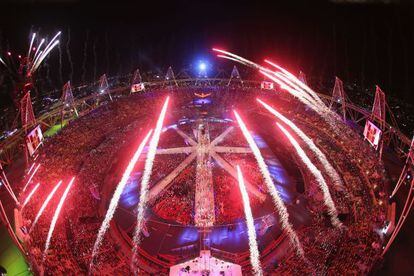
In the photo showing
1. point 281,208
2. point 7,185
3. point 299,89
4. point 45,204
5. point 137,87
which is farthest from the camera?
point 137,87

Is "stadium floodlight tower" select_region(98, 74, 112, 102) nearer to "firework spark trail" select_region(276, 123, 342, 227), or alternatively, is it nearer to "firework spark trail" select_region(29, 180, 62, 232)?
"firework spark trail" select_region(29, 180, 62, 232)

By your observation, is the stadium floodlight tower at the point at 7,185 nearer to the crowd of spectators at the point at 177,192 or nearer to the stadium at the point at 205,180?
the stadium at the point at 205,180

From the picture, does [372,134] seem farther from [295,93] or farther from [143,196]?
[143,196]

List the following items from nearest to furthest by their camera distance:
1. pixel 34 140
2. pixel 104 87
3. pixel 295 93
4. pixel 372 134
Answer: pixel 372 134, pixel 34 140, pixel 295 93, pixel 104 87

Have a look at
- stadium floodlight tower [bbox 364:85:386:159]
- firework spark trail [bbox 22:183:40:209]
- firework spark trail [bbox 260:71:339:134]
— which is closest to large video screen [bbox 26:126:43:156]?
firework spark trail [bbox 22:183:40:209]

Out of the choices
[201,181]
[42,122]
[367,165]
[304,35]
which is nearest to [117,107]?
[42,122]

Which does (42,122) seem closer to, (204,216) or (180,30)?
(204,216)

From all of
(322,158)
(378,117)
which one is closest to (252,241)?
(322,158)
